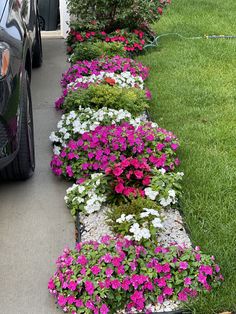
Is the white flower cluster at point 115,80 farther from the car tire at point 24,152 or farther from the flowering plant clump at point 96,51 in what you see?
the car tire at point 24,152

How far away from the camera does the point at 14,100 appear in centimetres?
333

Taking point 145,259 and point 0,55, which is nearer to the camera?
point 145,259

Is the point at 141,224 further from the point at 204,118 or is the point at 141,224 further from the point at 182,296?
the point at 204,118

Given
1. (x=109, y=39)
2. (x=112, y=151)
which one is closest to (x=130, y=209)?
(x=112, y=151)

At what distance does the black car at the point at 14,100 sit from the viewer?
3.20 metres

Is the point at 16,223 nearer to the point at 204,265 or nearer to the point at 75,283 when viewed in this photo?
the point at 75,283

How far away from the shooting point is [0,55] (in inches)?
126

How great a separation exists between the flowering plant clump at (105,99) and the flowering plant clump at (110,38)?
1.93 meters

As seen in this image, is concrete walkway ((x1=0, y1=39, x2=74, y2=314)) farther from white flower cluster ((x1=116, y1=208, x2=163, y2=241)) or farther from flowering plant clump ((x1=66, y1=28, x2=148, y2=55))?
flowering plant clump ((x1=66, y1=28, x2=148, y2=55))

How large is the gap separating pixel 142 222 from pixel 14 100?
112 cm

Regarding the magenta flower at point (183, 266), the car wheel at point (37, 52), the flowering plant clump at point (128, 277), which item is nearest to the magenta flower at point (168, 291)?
the flowering plant clump at point (128, 277)

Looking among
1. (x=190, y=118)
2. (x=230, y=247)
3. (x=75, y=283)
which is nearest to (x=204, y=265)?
(x=230, y=247)

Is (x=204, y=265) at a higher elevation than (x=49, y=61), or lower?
higher

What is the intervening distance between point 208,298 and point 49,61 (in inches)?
188
